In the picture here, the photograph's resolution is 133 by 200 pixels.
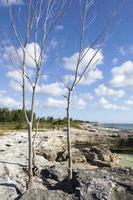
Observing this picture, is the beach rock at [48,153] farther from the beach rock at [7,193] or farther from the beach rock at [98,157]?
the beach rock at [7,193]

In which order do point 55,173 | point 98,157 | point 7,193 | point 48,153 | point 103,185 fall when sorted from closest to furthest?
point 103,185 → point 7,193 → point 55,173 → point 48,153 → point 98,157

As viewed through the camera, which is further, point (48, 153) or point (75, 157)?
point (48, 153)

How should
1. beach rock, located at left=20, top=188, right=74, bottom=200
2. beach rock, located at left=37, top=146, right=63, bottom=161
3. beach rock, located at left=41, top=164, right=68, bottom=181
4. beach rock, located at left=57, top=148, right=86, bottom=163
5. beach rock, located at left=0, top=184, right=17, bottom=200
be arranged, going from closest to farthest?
beach rock, located at left=20, top=188, right=74, bottom=200, beach rock, located at left=0, top=184, right=17, bottom=200, beach rock, located at left=41, top=164, right=68, bottom=181, beach rock, located at left=57, top=148, right=86, bottom=163, beach rock, located at left=37, top=146, right=63, bottom=161

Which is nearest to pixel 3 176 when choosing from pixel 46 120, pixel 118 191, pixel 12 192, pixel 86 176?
pixel 12 192

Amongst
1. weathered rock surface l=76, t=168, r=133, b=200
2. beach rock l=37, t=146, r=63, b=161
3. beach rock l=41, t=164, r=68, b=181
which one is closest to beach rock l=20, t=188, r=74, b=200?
weathered rock surface l=76, t=168, r=133, b=200

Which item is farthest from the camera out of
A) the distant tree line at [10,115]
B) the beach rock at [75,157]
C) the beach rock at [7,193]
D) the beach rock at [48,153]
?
the distant tree line at [10,115]

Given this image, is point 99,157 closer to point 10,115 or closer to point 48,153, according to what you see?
point 48,153

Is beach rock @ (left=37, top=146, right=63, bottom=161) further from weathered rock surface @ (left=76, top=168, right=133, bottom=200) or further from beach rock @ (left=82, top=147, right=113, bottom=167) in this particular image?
weathered rock surface @ (left=76, top=168, right=133, bottom=200)

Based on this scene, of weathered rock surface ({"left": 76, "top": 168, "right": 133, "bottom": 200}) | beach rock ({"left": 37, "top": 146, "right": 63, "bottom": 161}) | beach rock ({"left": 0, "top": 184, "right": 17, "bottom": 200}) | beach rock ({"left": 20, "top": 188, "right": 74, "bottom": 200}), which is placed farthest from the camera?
beach rock ({"left": 37, "top": 146, "right": 63, "bottom": 161})

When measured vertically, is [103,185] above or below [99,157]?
below

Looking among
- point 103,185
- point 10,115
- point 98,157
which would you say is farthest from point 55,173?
point 10,115

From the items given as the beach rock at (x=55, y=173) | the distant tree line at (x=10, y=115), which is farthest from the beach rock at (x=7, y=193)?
the distant tree line at (x=10, y=115)

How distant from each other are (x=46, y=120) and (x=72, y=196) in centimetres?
10616

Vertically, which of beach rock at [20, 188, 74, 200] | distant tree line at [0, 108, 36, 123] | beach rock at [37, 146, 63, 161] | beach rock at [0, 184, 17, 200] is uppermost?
distant tree line at [0, 108, 36, 123]
